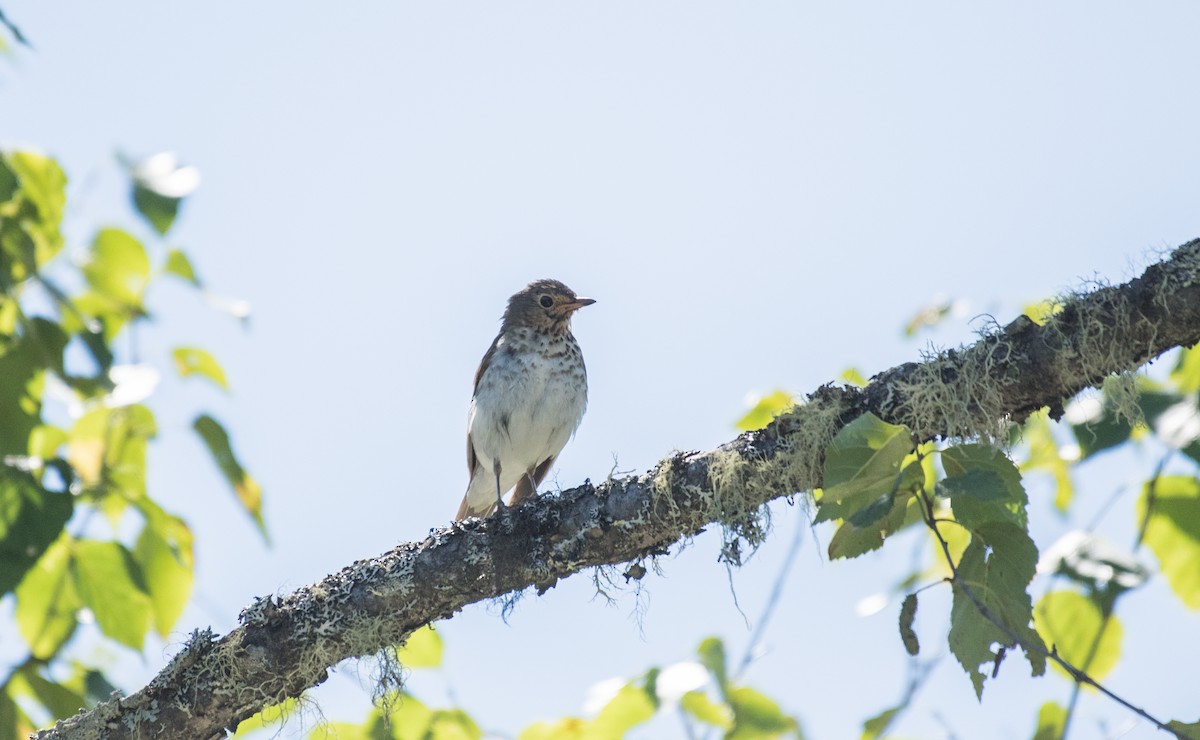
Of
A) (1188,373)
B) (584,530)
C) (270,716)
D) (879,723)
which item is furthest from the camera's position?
(270,716)

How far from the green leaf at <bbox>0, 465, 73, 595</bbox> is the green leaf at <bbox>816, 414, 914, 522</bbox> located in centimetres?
166

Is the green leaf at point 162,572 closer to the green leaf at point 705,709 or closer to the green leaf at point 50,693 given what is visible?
the green leaf at point 50,693

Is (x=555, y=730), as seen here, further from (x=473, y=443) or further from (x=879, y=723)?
(x=473, y=443)

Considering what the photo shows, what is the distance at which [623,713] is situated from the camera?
2.27 m

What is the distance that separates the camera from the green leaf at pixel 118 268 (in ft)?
10.1

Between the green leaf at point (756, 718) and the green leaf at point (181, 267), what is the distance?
1.75 meters

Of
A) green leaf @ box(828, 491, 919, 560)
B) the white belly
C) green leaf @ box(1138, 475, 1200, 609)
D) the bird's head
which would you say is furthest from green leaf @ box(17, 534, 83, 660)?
the bird's head

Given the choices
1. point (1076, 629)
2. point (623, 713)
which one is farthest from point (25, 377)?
point (1076, 629)

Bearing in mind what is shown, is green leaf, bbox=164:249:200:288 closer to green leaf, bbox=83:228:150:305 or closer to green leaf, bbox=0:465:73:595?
green leaf, bbox=83:228:150:305

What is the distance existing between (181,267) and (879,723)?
206cm

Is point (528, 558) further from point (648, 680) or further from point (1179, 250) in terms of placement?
point (1179, 250)

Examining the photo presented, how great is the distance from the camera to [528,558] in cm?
362

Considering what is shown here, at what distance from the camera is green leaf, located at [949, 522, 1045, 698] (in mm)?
2250

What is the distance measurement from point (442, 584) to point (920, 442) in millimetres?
1544
